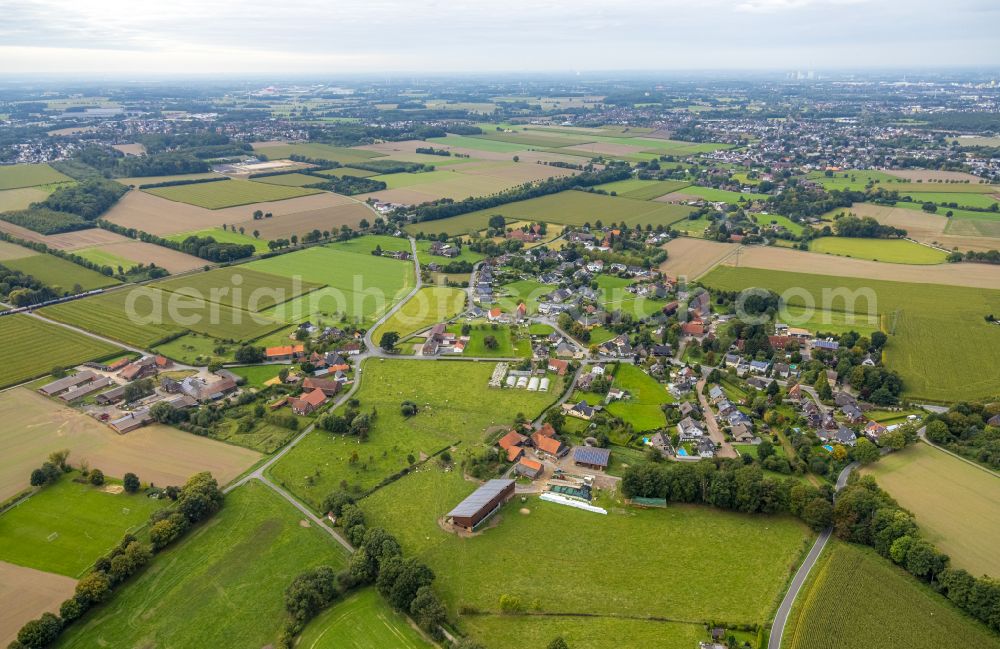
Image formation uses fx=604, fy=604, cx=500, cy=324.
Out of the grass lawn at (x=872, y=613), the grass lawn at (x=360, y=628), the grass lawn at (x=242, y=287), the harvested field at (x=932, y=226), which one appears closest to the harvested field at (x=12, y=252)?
the grass lawn at (x=242, y=287)

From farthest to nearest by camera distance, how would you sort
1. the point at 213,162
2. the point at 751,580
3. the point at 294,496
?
the point at 213,162, the point at 294,496, the point at 751,580

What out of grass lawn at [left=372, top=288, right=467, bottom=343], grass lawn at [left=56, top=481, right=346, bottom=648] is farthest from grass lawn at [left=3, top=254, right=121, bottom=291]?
grass lawn at [left=56, top=481, right=346, bottom=648]

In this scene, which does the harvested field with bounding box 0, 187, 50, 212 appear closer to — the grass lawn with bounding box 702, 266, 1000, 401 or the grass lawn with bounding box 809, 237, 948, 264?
the grass lawn with bounding box 702, 266, 1000, 401

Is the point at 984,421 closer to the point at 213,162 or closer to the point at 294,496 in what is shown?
the point at 294,496

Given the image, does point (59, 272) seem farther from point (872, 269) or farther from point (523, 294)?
point (872, 269)

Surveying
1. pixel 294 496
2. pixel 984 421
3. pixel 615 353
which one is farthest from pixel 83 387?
pixel 984 421

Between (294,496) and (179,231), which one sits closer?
(294,496)
